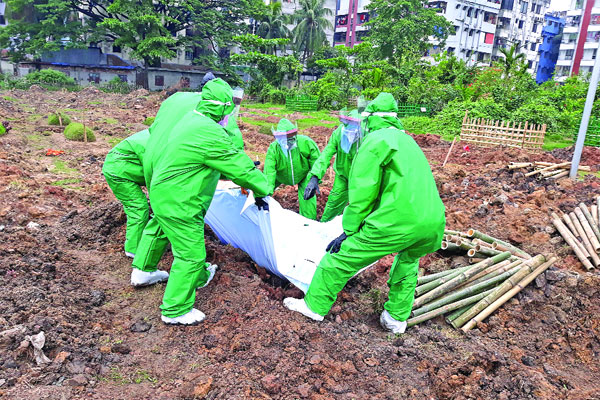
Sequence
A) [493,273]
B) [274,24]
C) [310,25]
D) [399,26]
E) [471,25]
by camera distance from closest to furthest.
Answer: [493,273] < [399,26] < [274,24] < [310,25] < [471,25]

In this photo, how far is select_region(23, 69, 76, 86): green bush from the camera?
91.3 ft

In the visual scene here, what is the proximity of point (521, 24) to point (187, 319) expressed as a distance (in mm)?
54000

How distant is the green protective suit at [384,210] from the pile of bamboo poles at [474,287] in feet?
2.49

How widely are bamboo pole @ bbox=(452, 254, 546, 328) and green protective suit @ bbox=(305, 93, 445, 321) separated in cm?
88

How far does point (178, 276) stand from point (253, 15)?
99.3ft

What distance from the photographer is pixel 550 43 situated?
49.8 meters

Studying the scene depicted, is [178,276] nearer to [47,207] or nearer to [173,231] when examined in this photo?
[173,231]

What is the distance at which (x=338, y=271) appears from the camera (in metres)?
3.48

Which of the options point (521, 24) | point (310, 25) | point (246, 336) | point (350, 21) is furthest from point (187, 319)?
point (521, 24)

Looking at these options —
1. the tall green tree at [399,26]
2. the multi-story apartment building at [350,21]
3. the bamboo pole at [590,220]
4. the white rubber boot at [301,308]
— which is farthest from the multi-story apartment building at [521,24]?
the white rubber boot at [301,308]

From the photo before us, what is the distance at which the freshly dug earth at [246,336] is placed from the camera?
2775 mm

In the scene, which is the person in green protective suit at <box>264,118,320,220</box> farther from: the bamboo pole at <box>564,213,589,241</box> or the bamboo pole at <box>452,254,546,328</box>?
the bamboo pole at <box>564,213,589,241</box>

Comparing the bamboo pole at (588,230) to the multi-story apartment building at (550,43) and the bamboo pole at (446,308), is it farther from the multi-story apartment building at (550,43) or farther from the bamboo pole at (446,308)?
the multi-story apartment building at (550,43)

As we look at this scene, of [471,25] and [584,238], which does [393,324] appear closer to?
[584,238]
